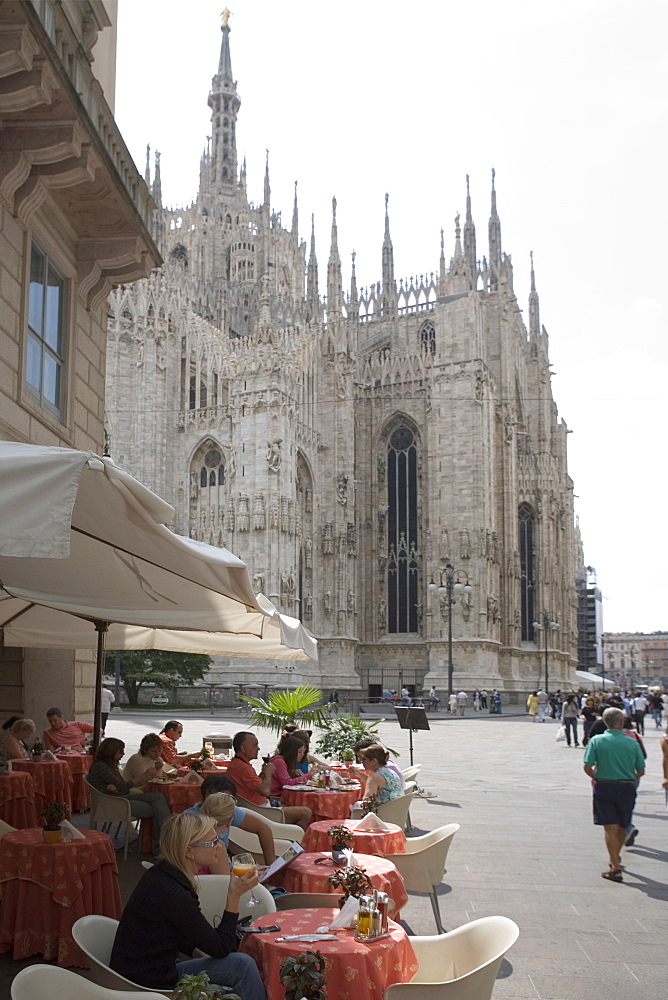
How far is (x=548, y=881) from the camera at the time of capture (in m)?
7.57

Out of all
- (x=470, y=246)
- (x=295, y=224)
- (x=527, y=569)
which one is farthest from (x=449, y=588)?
(x=295, y=224)

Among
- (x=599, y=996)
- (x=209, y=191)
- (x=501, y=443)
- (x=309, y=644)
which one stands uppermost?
(x=209, y=191)

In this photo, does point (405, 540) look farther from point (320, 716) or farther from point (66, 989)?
point (66, 989)

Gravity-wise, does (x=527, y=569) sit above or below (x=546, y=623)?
above

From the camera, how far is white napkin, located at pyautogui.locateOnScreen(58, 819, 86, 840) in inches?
219

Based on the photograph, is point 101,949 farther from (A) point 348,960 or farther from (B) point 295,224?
(B) point 295,224

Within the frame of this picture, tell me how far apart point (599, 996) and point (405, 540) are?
40.4 metres

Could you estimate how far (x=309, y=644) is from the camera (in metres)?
9.41

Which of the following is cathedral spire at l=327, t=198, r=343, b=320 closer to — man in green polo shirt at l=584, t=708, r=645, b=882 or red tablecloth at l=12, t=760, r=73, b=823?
red tablecloth at l=12, t=760, r=73, b=823

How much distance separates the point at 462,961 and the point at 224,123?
6784 cm

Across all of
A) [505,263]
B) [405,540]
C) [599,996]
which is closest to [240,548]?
[405,540]

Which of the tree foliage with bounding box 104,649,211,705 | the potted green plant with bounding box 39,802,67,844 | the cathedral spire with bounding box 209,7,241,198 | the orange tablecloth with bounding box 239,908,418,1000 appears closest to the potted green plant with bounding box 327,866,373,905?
the orange tablecloth with bounding box 239,908,418,1000

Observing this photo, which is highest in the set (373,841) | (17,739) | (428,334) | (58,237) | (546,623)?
(428,334)

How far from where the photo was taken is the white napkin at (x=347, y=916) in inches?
156
